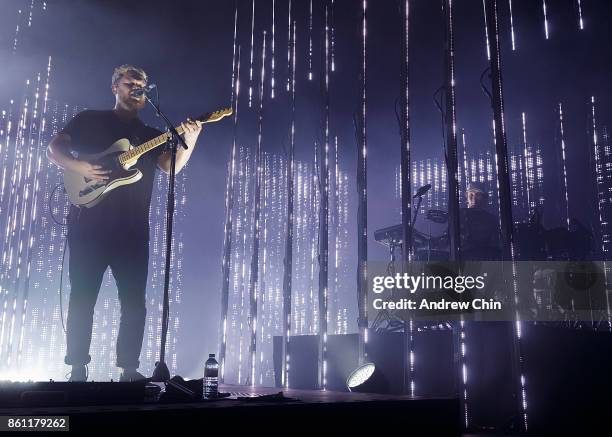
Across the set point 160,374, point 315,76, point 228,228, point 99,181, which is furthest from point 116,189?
point 315,76

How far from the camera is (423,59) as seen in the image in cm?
658

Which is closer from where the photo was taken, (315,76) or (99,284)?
(99,284)

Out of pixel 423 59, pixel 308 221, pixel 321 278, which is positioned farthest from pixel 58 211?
pixel 423 59

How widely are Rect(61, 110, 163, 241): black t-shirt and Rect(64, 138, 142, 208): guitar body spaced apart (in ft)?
0.16

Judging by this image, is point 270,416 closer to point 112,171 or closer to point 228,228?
point 112,171

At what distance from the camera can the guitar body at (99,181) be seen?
10.7ft

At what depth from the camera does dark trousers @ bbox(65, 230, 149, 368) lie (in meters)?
3.13

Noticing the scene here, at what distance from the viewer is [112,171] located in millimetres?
3299

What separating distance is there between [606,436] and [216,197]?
511 cm

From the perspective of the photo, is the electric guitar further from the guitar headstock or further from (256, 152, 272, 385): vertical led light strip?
(256, 152, 272, 385): vertical led light strip

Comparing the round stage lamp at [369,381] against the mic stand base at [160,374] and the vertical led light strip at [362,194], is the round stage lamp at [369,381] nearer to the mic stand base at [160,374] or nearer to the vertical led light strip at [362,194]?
the vertical led light strip at [362,194]

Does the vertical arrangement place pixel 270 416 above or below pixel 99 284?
below

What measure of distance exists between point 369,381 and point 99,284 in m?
1.87

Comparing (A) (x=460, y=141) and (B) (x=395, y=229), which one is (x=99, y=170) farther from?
(A) (x=460, y=141)
